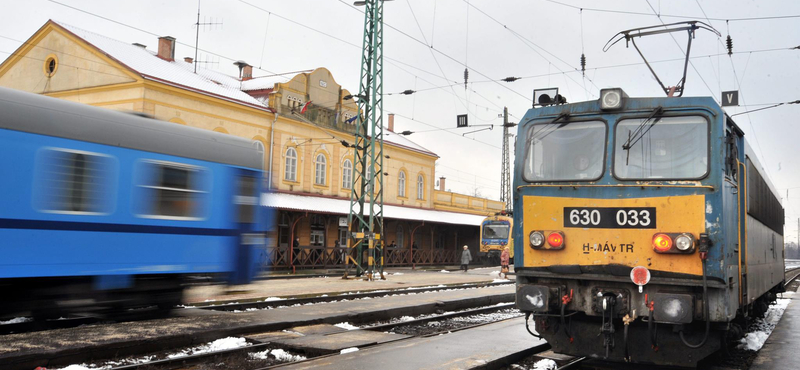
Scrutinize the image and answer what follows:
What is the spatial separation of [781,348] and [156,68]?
26301mm

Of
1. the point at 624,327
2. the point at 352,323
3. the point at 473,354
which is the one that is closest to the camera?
the point at 624,327

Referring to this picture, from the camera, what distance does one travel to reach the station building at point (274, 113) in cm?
2762

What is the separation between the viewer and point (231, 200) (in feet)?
38.9

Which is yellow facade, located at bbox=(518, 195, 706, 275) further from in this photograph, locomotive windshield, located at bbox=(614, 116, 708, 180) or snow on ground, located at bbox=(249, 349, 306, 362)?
snow on ground, located at bbox=(249, 349, 306, 362)

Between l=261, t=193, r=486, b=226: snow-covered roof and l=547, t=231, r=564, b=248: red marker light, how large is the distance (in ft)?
55.7

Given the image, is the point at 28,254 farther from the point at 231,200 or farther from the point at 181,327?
the point at 231,200

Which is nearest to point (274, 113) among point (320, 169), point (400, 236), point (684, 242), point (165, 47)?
point (320, 169)

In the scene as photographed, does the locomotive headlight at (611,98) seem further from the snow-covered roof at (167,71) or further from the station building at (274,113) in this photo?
the snow-covered roof at (167,71)

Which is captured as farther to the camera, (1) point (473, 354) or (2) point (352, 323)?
(2) point (352, 323)

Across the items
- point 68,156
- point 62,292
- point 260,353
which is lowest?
point 260,353

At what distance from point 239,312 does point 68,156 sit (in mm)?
4122

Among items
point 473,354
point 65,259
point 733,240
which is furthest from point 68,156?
point 733,240

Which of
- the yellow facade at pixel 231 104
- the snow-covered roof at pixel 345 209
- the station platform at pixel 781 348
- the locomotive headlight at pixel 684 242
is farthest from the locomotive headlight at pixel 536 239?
the yellow facade at pixel 231 104

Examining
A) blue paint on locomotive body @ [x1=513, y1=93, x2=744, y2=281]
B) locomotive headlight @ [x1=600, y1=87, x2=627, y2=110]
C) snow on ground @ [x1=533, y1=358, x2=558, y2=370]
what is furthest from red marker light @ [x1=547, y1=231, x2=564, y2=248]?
snow on ground @ [x1=533, y1=358, x2=558, y2=370]
